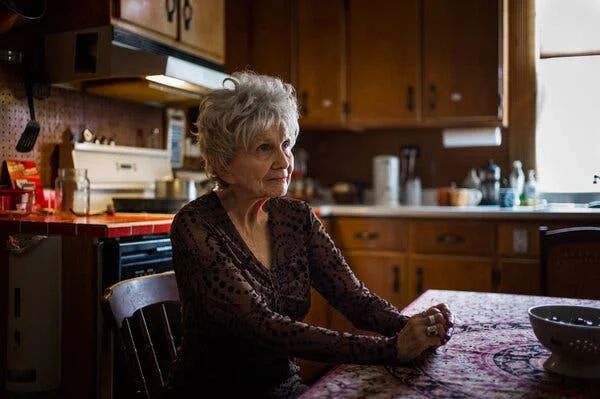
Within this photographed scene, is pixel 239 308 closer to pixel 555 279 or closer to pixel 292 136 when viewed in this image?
pixel 292 136

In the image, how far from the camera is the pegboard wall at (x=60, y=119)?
263 cm

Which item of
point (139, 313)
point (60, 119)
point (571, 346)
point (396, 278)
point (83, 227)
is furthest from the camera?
point (396, 278)

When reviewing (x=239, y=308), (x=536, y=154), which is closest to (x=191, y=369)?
(x=239, y=308)

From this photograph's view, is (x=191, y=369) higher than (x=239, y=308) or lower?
lower

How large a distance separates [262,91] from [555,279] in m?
0.99

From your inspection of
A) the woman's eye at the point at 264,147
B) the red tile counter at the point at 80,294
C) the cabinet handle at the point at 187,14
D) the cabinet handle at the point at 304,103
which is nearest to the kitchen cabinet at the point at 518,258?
the cabinet handle at the point at 304,103

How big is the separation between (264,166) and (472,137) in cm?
259

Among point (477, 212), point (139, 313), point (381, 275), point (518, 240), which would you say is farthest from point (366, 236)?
point (139, 313)

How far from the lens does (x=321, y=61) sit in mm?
3803

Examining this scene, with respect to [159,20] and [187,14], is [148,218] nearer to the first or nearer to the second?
[159,20]

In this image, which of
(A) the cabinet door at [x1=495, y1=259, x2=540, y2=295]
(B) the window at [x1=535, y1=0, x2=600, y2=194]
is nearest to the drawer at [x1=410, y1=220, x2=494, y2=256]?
(A) the cabinet door at [x1=495, y1=259, x2=540, y2=295]

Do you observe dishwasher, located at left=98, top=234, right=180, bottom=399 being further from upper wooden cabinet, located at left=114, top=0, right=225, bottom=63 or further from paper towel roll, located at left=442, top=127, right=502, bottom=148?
paper towel roll, located at left=442, top=127, right=502, bottom=148

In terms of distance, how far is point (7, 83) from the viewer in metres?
2.64

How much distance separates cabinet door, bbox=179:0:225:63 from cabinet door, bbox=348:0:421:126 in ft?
2.70
